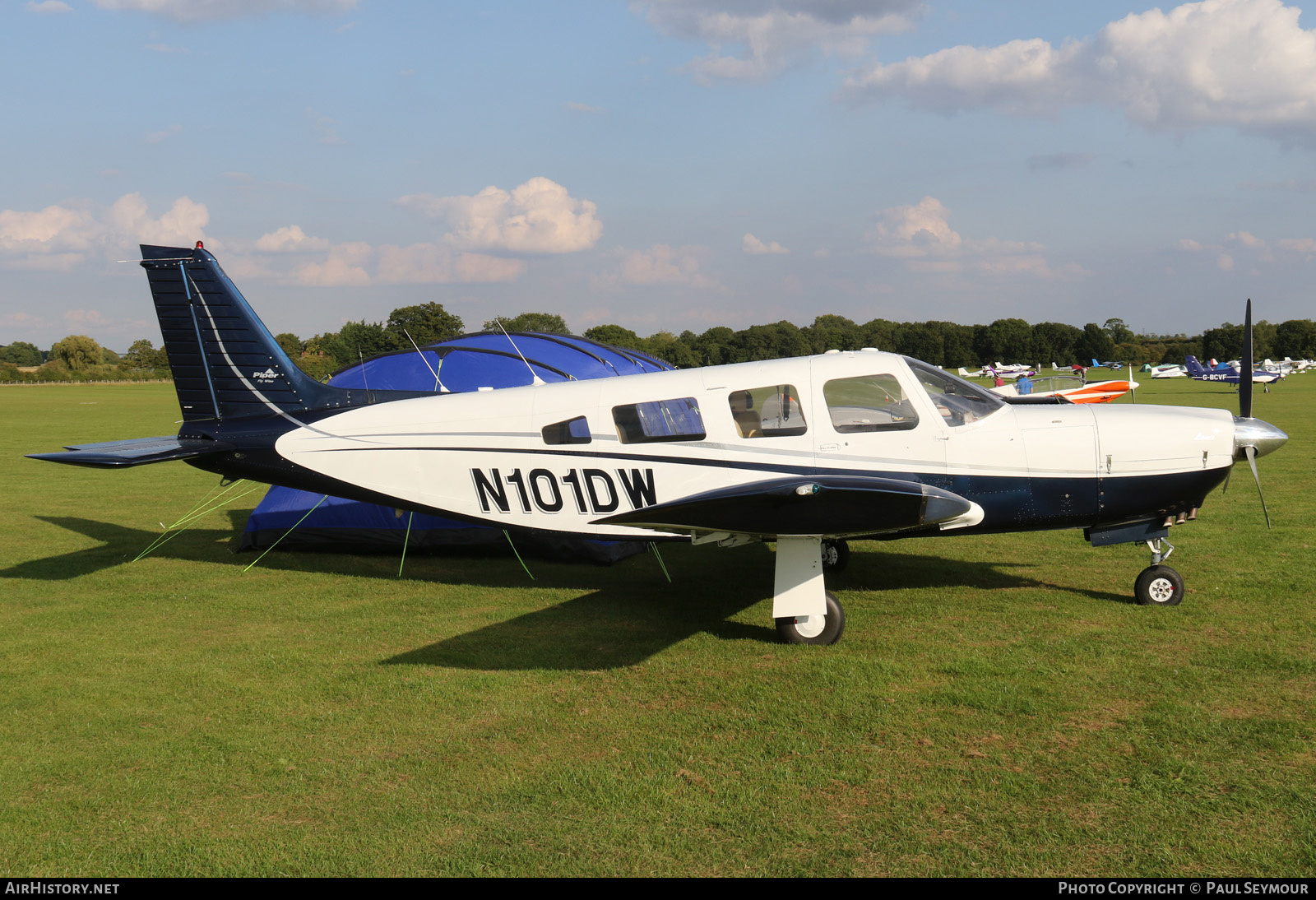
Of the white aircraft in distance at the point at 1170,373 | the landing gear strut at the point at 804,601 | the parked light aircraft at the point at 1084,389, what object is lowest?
the landing gear strut at the point at 804,601

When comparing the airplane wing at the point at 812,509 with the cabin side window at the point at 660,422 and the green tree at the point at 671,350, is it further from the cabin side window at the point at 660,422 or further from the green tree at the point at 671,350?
the green tree at the point at 671,350

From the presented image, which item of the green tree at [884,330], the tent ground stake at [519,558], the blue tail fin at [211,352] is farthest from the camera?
the green tree at [884,330]

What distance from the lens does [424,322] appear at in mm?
35188

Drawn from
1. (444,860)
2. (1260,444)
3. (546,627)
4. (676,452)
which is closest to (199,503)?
(546,627)

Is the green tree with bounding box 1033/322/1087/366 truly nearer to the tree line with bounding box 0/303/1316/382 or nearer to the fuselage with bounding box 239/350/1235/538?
the tree line with bounding box 0/303/1316/382

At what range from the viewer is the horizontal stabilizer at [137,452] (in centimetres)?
800

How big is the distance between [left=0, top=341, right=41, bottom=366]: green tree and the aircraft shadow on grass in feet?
646

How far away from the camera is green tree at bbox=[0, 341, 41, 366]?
168962 mm

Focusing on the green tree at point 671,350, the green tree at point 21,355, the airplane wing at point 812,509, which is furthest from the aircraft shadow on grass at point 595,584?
the green tree at point 21,355

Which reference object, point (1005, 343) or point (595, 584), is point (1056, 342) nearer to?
point (1005, 343)

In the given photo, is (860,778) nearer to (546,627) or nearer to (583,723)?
(583,723)

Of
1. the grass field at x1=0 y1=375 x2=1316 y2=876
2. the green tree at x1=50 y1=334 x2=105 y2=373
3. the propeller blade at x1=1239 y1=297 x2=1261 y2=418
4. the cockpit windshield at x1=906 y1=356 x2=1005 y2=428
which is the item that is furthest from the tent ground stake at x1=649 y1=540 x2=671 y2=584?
the green tree at x1=50 y1=334 x2=105 y2=373

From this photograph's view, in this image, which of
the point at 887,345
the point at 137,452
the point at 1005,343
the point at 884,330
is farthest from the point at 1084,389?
the point at 1005,343

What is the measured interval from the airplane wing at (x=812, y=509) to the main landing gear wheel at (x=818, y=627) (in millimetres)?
802
